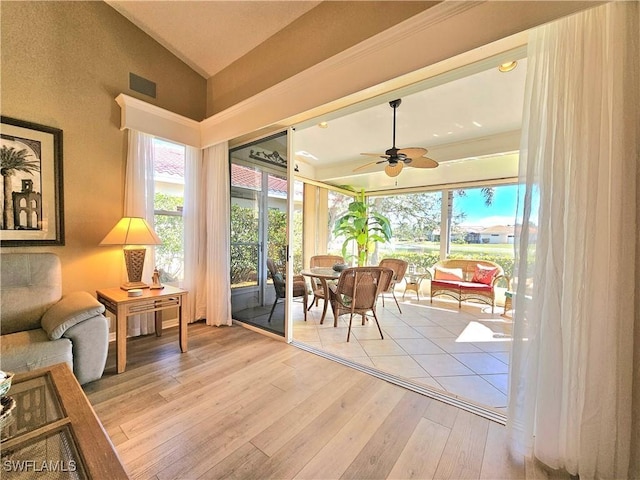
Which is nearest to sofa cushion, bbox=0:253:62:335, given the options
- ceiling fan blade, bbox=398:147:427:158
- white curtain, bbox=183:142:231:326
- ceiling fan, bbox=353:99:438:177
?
white curtain, bbox=183:142:231:326

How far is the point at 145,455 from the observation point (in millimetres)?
1424

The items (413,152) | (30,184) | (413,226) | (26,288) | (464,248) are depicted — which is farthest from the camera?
(413,226)

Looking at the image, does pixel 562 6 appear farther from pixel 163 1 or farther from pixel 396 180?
pixel 396 180

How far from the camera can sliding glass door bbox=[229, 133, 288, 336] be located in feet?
10.6

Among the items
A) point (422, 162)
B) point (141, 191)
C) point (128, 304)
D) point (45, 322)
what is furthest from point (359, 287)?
point (45, 322)

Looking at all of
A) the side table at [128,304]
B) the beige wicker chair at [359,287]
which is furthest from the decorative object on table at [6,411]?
the beige wicker chair at [359,287]

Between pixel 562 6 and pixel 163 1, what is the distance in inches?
128

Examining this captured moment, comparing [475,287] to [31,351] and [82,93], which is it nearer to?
[31,351]

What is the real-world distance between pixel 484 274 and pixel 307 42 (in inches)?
180

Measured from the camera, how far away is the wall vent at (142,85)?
289 centimetres

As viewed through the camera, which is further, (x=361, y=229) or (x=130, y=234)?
(x=361, y=229)

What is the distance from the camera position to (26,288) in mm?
2105

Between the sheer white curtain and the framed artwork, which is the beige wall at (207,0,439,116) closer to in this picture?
the sheer white curtain

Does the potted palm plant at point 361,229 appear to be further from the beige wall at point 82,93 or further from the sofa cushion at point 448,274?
the beige wall at point 82,93
